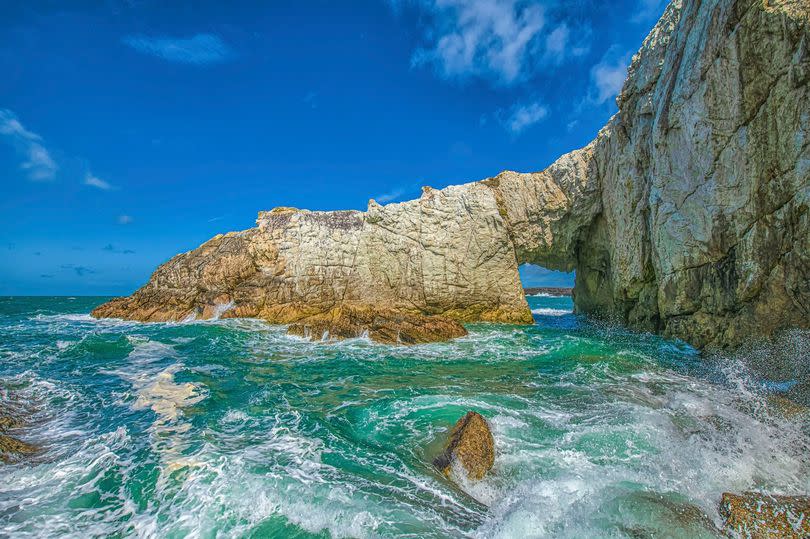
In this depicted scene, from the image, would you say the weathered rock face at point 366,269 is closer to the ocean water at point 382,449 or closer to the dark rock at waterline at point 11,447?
the ocean water at point 382,449

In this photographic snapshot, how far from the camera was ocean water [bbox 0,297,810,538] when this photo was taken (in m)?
4.87

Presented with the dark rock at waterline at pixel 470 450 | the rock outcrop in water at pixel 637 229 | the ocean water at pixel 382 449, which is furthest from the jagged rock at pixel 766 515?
the rock outcrop in water at pixel 637 229

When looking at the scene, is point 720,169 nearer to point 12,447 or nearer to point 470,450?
point 470,450

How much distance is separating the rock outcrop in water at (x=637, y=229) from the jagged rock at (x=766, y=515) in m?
7.54

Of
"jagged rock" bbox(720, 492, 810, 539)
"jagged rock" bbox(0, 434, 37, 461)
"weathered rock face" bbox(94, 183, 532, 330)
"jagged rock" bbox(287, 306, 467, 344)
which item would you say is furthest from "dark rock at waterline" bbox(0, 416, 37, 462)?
"weathered rock face" bbox(94, 183, 532, 330)

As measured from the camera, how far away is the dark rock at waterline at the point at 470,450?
237 inches

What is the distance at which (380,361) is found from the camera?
1445cm

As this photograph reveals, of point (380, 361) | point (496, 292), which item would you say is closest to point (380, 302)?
point (496, 292)

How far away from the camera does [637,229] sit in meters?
18.7

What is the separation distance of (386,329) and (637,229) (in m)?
13.1

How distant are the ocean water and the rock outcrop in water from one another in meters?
3.68

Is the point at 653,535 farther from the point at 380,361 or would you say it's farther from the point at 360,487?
the point at 380,361

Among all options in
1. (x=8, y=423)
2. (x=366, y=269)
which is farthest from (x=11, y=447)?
(x=366, y=269)

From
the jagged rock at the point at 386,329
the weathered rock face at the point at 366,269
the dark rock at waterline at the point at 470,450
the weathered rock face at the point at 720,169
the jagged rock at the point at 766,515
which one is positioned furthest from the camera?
the weathered rock face at the point at 366,269
